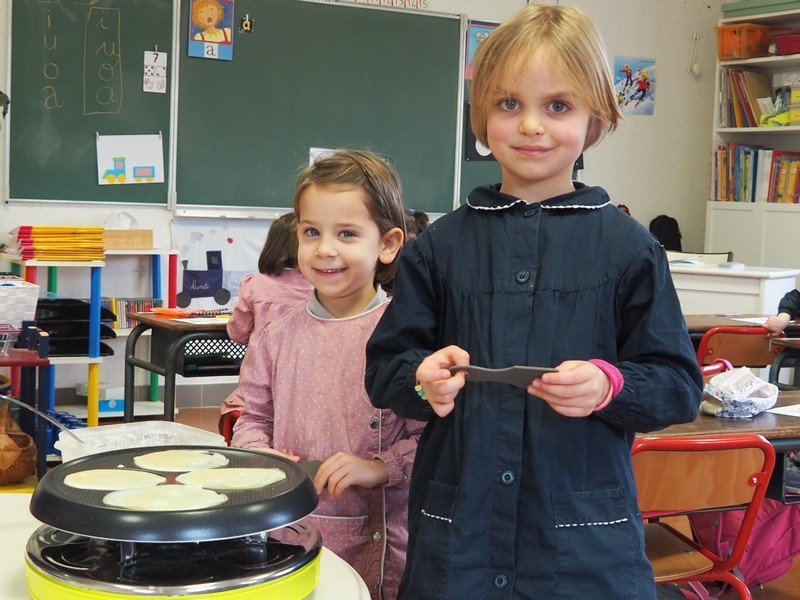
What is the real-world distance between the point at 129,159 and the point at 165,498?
495 cm

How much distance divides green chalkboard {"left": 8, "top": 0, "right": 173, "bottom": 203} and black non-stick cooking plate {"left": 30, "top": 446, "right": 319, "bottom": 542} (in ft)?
15.6

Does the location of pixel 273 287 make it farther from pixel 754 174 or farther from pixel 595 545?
pixel 754 174

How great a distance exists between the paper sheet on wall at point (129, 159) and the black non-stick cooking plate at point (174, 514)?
482 cm

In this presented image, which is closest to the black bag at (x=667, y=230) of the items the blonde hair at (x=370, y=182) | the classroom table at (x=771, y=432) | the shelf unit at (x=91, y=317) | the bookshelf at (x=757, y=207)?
the bookshelf at (x=757, y=207)

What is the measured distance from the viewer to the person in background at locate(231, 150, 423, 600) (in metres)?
1.41

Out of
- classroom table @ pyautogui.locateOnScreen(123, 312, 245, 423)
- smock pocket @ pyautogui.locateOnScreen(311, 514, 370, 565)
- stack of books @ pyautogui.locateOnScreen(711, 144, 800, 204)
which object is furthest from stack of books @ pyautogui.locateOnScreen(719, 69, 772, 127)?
smock pocket @ pyautogui.locateOnScreen(311, 514, 370, 565)

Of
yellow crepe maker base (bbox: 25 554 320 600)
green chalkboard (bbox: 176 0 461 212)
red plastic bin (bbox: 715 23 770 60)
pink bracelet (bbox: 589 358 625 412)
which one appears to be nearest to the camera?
yellow crepe maker base (bbox: 25 554 320 600)

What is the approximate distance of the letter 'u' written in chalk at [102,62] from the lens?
210 inches

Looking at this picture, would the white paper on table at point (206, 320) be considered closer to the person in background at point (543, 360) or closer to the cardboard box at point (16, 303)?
the cardboard box at point (16, 303)

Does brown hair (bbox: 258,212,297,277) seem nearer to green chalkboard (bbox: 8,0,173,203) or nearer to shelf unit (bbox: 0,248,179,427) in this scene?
shelf unit (bbox: 0,248,179,427)

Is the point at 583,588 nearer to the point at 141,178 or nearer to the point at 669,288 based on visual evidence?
the point at 669,288

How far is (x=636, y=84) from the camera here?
7.06 metres

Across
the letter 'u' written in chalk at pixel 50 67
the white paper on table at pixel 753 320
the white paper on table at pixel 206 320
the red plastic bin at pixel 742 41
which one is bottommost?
the white paper on table at pixel 206 320

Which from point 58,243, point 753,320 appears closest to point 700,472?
point 753,320
